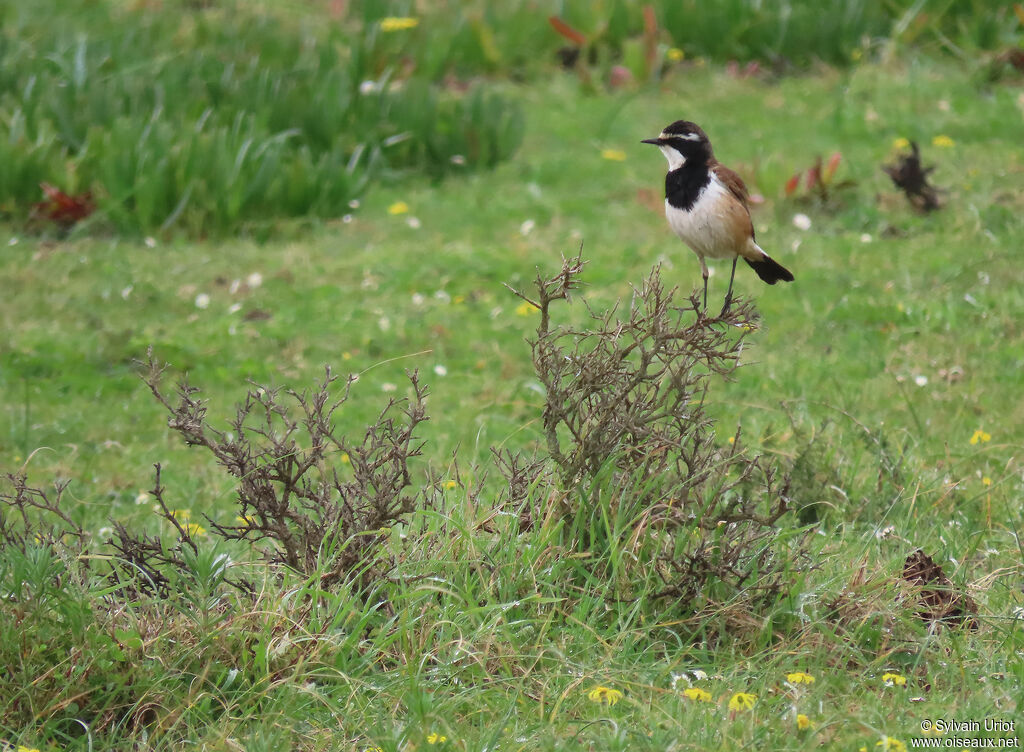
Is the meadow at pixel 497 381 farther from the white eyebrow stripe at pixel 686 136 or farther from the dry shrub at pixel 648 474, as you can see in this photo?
the white eyebrow stripe at pixel 686 136

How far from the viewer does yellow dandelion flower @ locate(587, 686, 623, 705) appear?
292 centimetres

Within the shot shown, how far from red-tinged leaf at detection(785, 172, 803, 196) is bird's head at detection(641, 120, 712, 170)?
3458 millimetres

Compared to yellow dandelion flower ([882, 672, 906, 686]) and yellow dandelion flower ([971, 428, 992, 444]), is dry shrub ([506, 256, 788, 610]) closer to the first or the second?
yellow dandelion flower ([882, 672, 906, 686])

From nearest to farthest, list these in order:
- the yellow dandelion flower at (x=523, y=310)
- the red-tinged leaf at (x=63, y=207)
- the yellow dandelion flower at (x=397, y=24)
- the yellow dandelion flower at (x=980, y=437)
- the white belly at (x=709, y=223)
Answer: the white belly at (x=709, y=223), the yellow dandelion flower at (x=980, y=437), the yellow dandelion flower at (x=523, y=310), the red-tinged leaf at (x=63, y=207), the yellow dandelion flower at (x=397, y=24)

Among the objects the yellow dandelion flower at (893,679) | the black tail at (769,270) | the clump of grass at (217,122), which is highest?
the black tail at (769,270)

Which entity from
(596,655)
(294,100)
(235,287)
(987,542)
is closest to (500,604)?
(596,655)

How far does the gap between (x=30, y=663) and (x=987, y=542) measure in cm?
274

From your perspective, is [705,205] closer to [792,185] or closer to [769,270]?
[769,270]

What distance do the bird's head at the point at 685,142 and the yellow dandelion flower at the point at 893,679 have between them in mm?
1605

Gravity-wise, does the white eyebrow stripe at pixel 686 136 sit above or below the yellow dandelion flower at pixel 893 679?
above

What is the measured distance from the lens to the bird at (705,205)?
3.68 m

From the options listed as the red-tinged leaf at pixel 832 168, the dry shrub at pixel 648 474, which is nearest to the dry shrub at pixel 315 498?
the dry shrub at pixel 648 474

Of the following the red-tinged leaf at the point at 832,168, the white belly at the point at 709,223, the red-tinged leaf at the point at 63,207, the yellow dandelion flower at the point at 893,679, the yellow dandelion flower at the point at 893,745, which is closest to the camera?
the yellow dandelion flower at the point at 893,745

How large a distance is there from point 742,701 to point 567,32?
7862 mm
